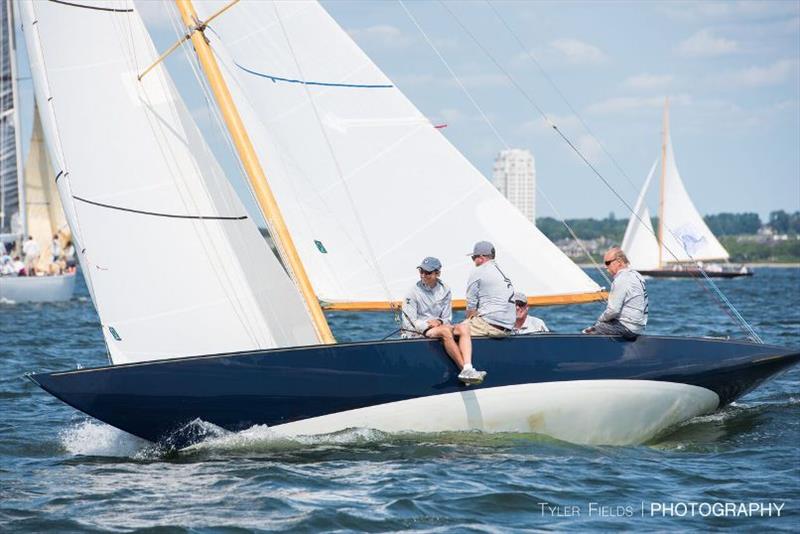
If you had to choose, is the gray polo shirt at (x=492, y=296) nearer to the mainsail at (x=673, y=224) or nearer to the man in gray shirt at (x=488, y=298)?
the man in gray shirt at (x=488, y=298)

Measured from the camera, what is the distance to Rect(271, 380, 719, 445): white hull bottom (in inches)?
453

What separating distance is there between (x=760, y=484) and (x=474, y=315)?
2.91m

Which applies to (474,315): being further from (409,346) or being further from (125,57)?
(125,57)

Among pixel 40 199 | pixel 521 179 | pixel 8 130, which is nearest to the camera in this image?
pixel 40 199

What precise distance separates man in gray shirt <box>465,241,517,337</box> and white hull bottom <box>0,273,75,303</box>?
30.0 meters

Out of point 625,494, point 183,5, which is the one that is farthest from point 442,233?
point 625,494

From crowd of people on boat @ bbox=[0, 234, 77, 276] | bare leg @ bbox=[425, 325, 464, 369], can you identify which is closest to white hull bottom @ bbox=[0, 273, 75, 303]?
crowd of people on boat @ bbox=[0, 234, 77, 276]

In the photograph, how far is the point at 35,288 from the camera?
1599 inches

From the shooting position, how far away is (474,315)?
11.9m

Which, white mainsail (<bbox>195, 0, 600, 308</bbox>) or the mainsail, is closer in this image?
white mainsail (<bbox>195, 0, 600, 308</bbox>)

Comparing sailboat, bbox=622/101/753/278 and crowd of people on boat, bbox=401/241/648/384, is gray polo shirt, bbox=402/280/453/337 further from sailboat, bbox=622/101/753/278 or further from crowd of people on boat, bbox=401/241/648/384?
sailboat, bbox=622/101/753/278

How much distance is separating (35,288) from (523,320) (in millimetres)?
30335

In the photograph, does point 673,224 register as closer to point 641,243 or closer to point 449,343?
point 641,243

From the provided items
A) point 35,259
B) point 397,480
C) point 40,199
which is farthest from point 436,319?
point 40,199
